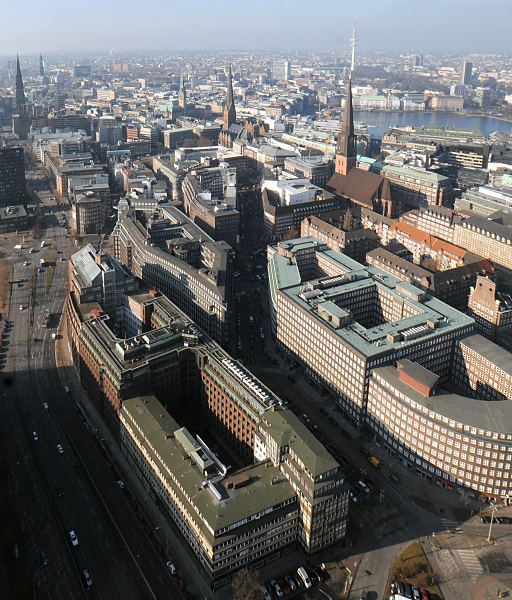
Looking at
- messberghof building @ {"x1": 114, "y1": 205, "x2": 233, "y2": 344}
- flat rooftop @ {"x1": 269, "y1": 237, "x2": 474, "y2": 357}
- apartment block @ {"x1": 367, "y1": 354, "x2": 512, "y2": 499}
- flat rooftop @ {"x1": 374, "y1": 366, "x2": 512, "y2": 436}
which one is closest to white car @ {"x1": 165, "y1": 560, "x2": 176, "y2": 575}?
apartment block @ {"x1": 367, "y1": 354, "x2": 512, "y2": 499}

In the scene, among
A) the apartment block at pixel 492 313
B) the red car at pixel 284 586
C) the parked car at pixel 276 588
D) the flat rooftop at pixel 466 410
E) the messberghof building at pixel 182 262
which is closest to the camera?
the parked car at pixel 276 588

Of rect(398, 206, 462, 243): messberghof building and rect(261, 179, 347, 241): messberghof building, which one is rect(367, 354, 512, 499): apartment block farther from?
rect(261, 179, 347, 241): messberghof building

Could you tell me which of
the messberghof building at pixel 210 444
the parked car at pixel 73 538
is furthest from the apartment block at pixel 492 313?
the parked car at pixel 73 538

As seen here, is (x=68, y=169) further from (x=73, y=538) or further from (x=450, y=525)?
(x=450, y=525)

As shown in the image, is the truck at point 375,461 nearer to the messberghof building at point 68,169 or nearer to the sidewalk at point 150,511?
the sidewalk at point 150,511

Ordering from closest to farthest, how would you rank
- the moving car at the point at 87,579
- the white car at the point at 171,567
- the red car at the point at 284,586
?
the red car at the point at 284,586
the moving car at the point at 87,579
the white car at the point at 171,567

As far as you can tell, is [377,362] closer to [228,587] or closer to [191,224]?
[228,587]
